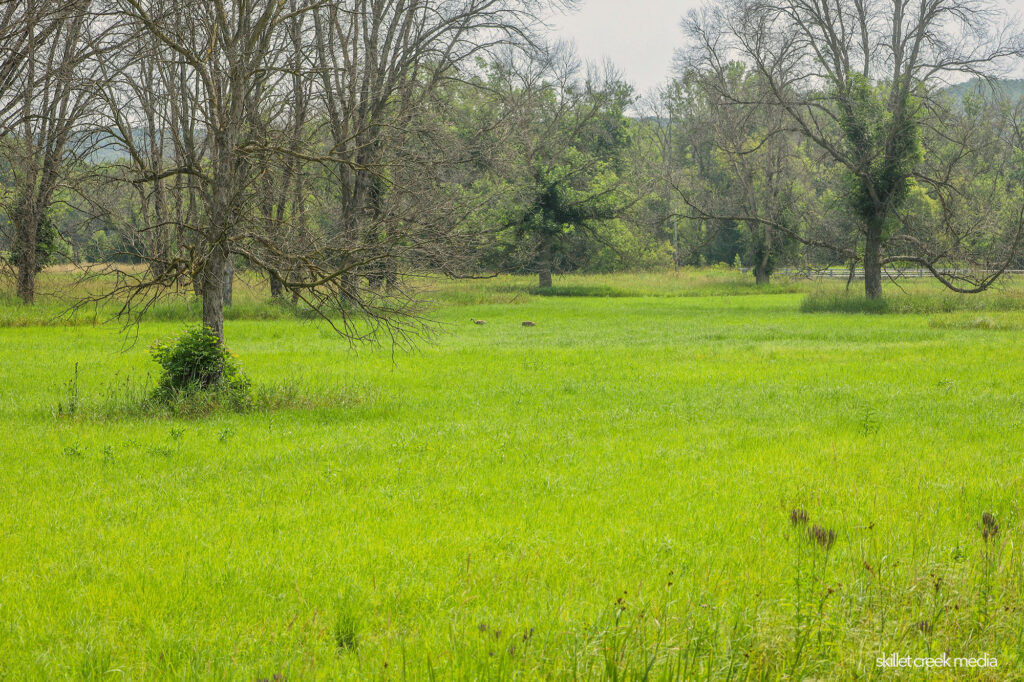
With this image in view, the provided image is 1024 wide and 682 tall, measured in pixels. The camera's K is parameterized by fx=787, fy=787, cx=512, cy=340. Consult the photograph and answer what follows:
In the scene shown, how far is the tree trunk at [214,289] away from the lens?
38.2ft

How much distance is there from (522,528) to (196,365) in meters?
7.81

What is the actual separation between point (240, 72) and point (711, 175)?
7732 centimetres

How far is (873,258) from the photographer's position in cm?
3216

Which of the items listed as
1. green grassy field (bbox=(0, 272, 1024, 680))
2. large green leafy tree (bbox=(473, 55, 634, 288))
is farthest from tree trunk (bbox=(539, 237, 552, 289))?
green grassy field (bbox=(0, 272, 1024, 680))

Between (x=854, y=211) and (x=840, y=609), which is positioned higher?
(x=854, y=211)

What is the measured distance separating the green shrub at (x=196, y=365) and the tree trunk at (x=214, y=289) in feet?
0.46

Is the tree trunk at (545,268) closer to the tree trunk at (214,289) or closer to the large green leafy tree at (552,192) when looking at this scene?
the large green leafy tree at (552,192)

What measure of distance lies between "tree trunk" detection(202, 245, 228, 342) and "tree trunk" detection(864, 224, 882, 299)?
2770cm

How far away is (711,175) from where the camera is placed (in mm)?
83125

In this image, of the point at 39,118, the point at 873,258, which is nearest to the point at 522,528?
the point at 39,118

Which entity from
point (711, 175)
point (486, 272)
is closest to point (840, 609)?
point (486, 272)

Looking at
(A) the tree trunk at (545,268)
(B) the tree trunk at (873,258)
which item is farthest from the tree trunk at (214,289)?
(A) the tree trunk at (545,268)

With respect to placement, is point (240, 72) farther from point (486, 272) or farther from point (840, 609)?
point (486, 272)

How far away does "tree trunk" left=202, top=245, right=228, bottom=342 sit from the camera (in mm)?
11648
